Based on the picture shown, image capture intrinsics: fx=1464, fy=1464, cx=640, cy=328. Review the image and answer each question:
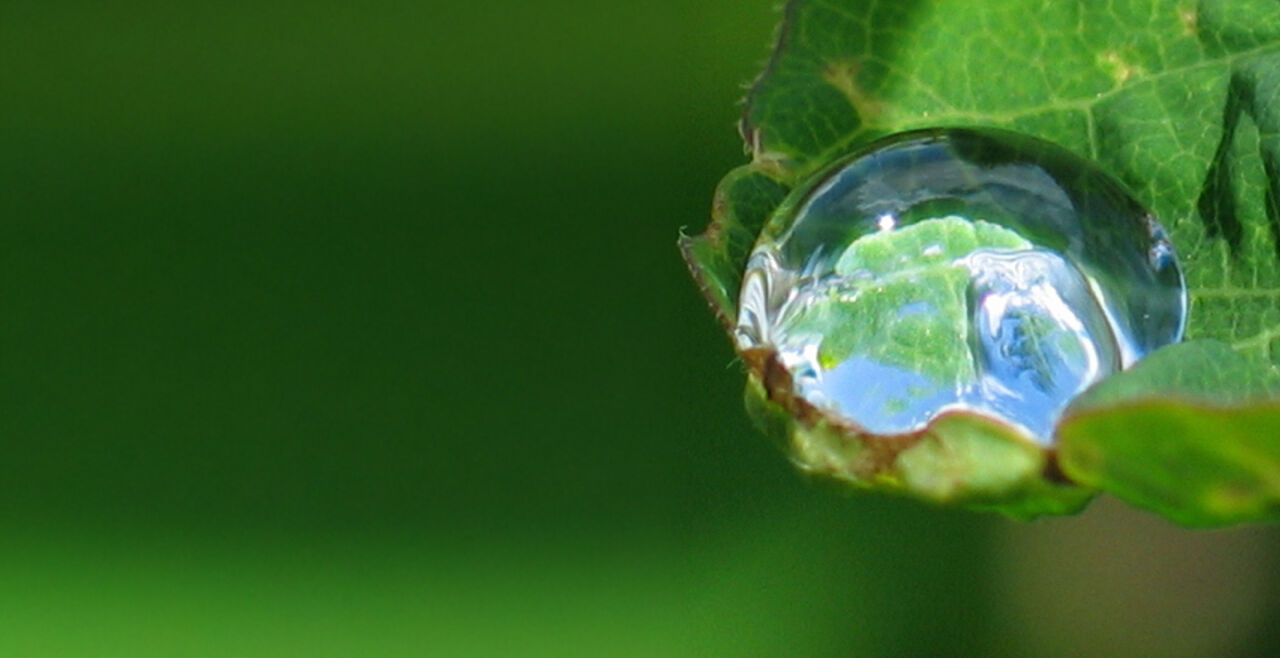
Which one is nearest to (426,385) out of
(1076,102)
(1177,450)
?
(1076,102)

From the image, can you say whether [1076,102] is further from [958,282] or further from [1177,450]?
[1177,450]

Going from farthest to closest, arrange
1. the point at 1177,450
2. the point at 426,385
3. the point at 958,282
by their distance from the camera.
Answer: the point at 426,385, the point at 958,282, the point at 1177,450

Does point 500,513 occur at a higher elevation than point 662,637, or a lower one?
higher

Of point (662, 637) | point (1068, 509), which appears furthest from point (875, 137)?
point (662, 637)

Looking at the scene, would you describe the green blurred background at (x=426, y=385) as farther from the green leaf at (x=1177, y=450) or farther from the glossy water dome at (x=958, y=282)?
the green leaf at (x=1177, y=450)

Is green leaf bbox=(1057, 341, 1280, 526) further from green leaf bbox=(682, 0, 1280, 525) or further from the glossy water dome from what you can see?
green leaf bbox=(682, 0, 1280, 525)

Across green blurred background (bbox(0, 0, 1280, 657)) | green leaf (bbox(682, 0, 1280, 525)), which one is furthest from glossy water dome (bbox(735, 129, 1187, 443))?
green blurred background (bbox(0, 0, 1280, 657))

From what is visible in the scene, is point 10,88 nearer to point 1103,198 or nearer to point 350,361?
point 350,361
